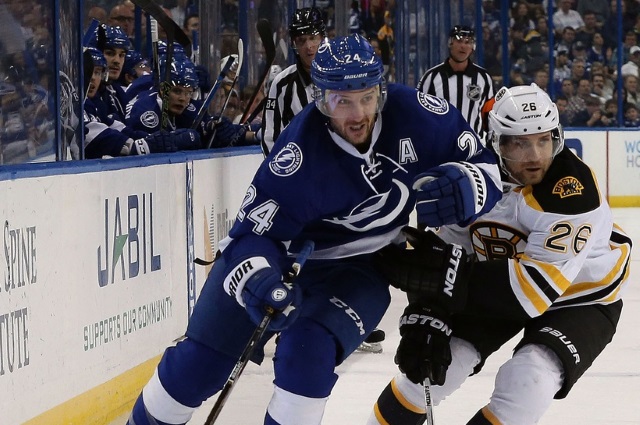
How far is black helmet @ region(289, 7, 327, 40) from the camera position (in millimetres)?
4719

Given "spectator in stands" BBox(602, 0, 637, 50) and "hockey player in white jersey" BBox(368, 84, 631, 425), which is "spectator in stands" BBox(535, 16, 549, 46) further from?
"hockey player in white jersey" BBox(368, 84, 631, 425)

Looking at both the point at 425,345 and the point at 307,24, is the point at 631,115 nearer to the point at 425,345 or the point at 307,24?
the point at 307,24

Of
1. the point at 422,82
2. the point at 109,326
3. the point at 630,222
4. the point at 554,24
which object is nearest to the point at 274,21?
the point at 422,82

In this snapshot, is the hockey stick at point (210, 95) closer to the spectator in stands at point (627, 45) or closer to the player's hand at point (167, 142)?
the player's hand at point (167, 142)

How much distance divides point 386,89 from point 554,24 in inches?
368

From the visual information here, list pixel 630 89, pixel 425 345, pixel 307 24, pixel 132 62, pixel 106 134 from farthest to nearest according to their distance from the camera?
pixel 630 89, pixel 132 62, pixel 307 24, pixel 106 134, pixel 425 345

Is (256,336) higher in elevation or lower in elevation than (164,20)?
lower

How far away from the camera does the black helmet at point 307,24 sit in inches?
186

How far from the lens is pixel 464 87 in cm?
734

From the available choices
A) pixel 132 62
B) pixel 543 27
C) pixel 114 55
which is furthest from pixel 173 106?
pixel 543 27

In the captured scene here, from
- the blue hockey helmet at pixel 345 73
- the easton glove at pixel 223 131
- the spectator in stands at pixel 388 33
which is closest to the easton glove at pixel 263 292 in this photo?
the blue hockey helmet at pixel 345 73

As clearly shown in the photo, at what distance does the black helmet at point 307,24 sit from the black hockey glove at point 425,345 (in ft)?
7.14

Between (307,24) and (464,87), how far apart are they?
2.76 metres

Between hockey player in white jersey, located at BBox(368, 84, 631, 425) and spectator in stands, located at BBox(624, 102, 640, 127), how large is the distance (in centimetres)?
865
